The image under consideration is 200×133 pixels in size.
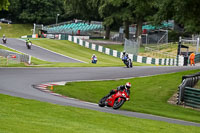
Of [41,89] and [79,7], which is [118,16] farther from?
[41,89]

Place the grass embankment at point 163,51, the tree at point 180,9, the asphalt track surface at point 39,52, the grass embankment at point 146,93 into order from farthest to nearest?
the grass embankment at point 163,51 < the asphalt track surface at point 39,52 < the tree at point 180,9 < the grass embankment at point 146,93

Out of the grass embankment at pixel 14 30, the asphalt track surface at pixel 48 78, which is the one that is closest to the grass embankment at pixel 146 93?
the asphalt track surface at pixel 48 78

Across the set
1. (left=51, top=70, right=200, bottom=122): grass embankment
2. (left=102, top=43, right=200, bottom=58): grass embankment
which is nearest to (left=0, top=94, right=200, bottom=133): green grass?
(left=51, top=70, right=200, bottom=122): grass embankment

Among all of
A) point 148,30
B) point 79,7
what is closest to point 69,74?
point 79,7

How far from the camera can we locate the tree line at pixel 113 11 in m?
27.4

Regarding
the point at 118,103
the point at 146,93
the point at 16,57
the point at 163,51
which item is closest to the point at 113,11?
the point at 163,51

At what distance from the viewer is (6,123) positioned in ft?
34.0

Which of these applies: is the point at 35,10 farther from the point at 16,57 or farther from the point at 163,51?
the point at 16,57

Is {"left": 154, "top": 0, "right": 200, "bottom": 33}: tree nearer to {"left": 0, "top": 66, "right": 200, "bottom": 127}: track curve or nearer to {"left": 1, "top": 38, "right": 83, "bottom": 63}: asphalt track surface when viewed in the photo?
{"left": 0, "top": 66, "right": 200, "bottom": 127}: track curve

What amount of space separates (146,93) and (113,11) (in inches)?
1787

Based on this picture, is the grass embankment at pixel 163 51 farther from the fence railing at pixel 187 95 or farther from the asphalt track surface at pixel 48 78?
the fence railing at pixel 187 95

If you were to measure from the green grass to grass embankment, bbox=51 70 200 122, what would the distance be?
130 inches

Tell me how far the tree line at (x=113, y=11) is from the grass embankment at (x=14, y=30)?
2.46 metres

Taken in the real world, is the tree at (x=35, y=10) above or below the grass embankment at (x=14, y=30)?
above
